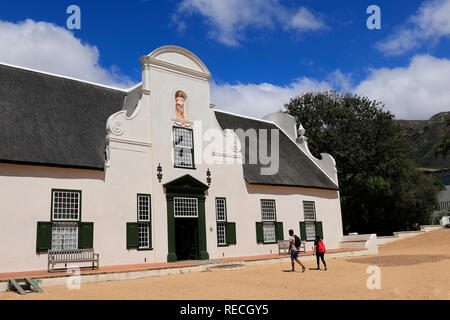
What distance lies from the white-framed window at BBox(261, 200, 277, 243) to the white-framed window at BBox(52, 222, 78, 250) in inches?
400

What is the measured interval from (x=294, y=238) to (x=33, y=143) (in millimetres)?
10773

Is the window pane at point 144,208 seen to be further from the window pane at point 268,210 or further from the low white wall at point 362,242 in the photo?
the low white wall at point 362,242

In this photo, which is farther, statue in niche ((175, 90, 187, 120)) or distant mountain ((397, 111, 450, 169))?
distant mountain ((397, 111, 450, 169))

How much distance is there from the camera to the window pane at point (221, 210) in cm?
2034

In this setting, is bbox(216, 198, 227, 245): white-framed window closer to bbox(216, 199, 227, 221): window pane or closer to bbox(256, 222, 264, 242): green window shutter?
bbox(216, 199, 227, 221): window pane

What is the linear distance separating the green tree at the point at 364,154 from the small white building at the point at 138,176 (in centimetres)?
1145

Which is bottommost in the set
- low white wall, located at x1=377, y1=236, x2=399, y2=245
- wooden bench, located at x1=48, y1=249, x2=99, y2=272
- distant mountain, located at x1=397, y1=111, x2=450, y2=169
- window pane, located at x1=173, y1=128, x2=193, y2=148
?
low white wall, located at x1=377, y1=236, x2=399, y2=245

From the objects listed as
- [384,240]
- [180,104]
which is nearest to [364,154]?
[384,240]

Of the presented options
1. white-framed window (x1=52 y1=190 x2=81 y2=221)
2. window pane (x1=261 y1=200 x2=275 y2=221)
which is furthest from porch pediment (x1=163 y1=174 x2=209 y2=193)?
window pane (x1=261 y1=200 x2=275 y2=221)

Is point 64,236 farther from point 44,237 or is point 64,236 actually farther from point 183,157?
point 183,157

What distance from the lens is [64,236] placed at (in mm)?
15461

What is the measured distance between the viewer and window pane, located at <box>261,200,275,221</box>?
22.2 meters

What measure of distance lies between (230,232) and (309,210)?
21.7ft
